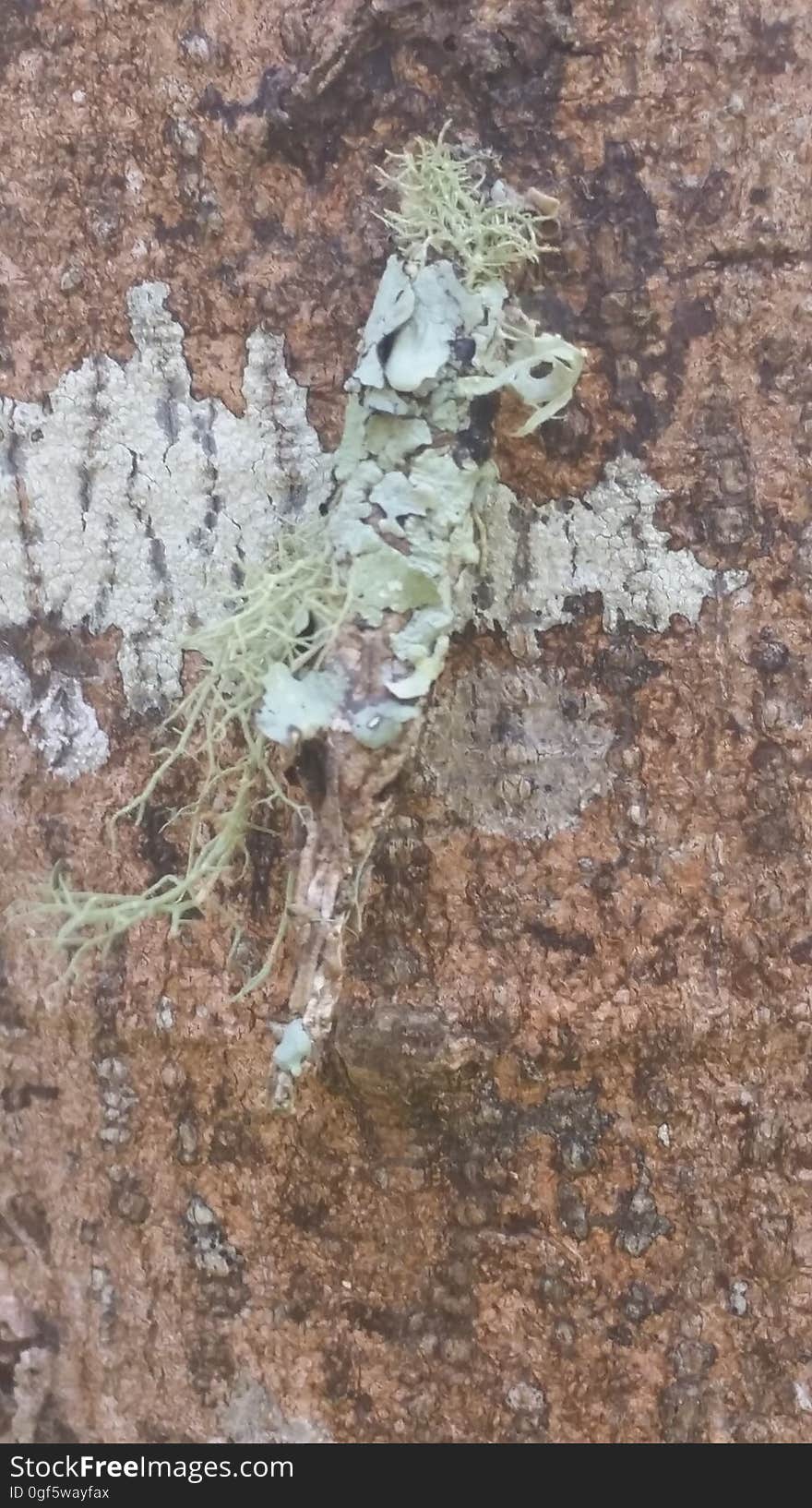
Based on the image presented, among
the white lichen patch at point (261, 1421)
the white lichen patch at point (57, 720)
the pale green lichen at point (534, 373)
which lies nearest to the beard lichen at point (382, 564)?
the pale green lichen at point (534, 373)

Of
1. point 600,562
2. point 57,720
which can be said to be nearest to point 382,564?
point 600,562

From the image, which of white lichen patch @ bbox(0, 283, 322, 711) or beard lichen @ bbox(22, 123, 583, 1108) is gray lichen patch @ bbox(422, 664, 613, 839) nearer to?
beard lichen @ bbox(22, 123, 583, 1108)

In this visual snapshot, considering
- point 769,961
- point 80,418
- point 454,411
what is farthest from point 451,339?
point 769,961

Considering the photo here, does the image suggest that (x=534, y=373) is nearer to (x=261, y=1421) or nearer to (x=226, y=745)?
(x=226, y=745)

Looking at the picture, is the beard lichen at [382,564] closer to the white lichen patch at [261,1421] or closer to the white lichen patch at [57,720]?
the white lichen patch at [57,720]

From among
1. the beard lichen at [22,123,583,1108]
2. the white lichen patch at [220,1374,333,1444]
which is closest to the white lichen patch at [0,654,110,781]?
the beard lichen at [22,123,583,1108]

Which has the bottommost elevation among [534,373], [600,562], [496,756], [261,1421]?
[261,1421]
